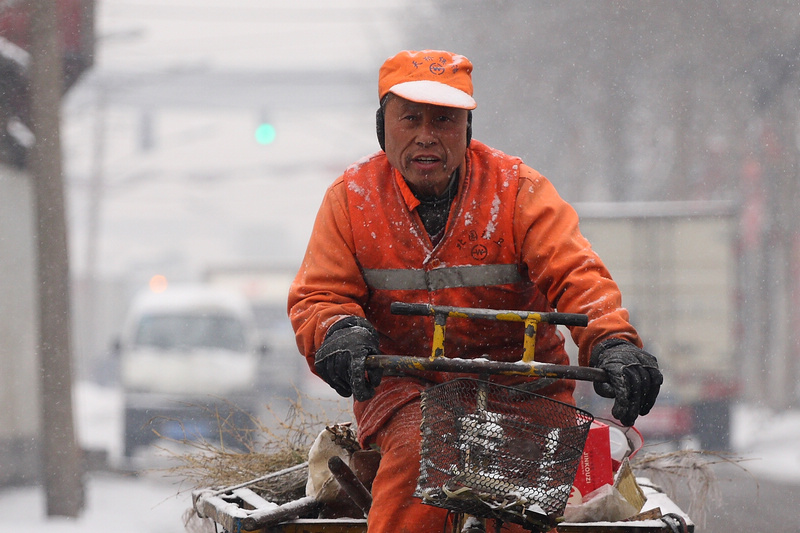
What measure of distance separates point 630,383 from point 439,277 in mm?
803

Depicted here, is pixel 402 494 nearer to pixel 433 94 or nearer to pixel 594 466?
pixel 594 466

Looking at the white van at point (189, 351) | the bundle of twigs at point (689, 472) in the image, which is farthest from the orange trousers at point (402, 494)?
the white van at point (189, 351)

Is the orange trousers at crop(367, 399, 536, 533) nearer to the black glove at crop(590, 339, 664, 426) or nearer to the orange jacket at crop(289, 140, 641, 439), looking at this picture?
the orange jacket at crop(289, 140, 641, 439)

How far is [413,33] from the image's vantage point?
28.2 meters

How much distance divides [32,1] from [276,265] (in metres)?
24.8

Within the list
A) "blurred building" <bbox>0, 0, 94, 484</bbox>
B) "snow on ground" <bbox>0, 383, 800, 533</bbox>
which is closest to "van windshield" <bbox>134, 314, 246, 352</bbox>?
"snow on ground" <bbox>0, 383, 800, 533</bbox>

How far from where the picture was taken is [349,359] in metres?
2.60

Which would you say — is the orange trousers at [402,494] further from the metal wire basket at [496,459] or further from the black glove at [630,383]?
the black glove at [630,383]

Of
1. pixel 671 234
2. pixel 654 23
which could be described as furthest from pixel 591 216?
pixel 654 23

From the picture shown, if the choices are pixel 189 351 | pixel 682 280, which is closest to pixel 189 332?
pixel 189 351

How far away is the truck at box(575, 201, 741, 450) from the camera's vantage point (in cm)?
1451

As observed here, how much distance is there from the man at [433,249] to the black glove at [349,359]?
0.44ft

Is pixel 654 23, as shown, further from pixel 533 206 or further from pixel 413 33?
pixel 533 206

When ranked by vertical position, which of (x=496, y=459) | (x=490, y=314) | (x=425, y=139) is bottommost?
(x=496, y=459)
